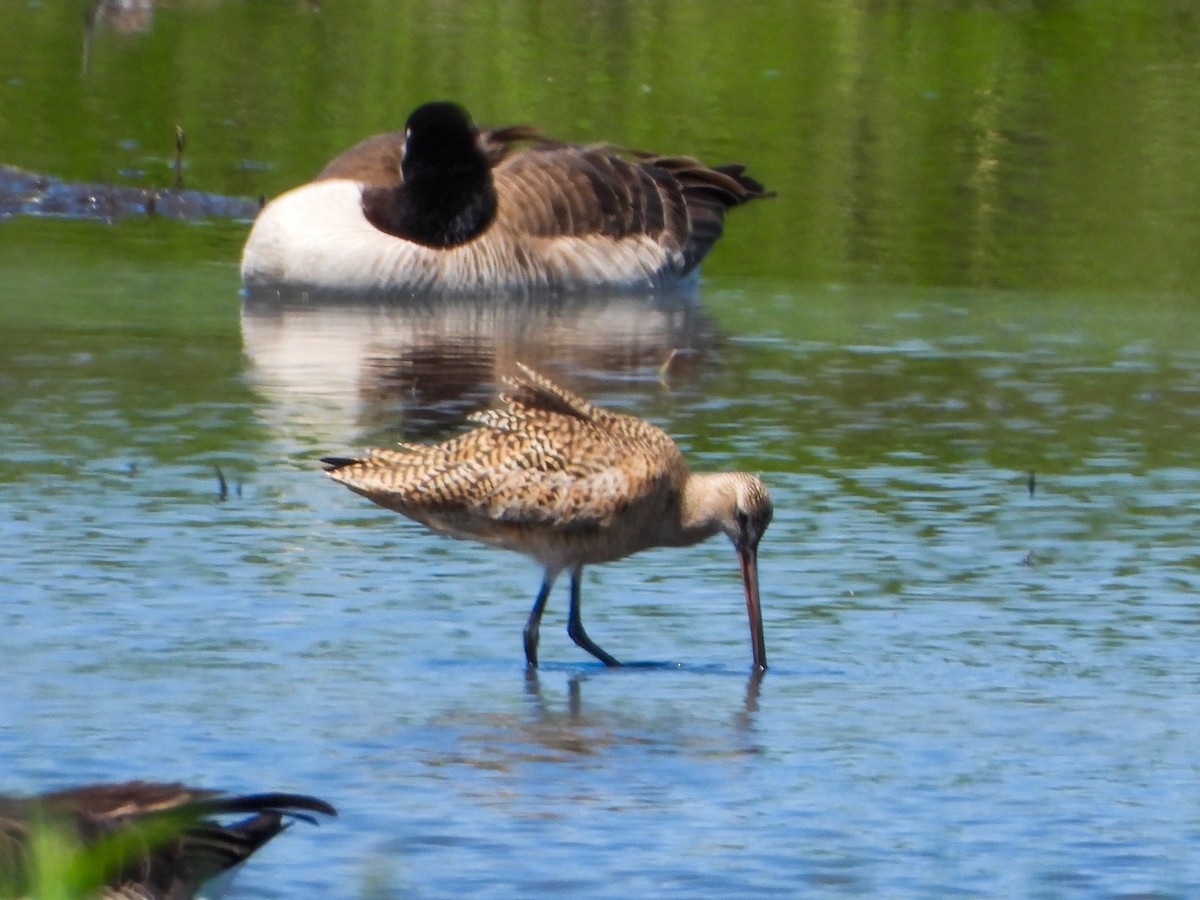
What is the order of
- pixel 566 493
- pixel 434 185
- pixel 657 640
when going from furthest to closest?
pixel 434 185 < pixel 657 640 < pixel 566 493

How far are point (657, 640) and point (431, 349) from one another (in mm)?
5743

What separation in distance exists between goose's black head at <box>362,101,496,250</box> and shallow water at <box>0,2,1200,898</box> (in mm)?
617

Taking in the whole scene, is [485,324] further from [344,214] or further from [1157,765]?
[1157,765]

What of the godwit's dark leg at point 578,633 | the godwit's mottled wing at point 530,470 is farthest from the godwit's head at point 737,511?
the godwit's dark leg at point 578,633

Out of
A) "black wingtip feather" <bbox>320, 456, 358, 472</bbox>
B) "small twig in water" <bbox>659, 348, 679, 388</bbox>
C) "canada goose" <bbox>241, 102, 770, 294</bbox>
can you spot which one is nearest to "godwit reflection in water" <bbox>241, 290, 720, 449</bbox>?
"small twig in water" <bbox>659, 348, 679, 388</bbox>

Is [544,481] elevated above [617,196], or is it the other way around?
[617,196]

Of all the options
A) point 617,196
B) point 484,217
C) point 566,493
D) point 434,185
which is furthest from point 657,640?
point 617,196

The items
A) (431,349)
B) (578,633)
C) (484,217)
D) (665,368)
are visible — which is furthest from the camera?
(484,217)

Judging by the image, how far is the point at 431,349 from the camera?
1287 cm

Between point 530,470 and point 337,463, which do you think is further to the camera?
point 337,463

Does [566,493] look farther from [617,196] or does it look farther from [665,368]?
[617,196]

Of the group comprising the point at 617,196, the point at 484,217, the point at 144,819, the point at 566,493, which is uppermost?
the point at 617,196

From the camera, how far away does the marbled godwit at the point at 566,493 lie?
22.9 ft

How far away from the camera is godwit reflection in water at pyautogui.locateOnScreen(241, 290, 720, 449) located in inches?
427
